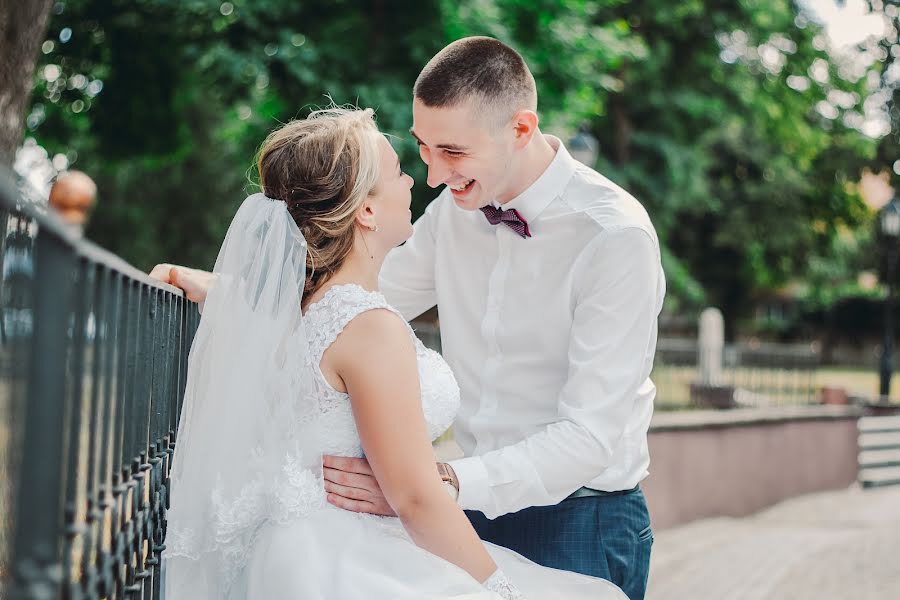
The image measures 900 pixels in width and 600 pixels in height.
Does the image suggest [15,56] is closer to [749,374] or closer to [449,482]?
[449,482]

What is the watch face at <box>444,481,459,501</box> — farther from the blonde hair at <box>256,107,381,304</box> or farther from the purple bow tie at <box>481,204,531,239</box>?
the purple bow tie at <box>481,204,531,239</box>

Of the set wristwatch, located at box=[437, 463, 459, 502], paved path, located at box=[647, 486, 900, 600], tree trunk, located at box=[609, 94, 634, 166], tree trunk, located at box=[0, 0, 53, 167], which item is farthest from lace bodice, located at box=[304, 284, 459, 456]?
tree trunk, located at box=[609, 94, 634, 166]

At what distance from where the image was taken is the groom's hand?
8.21 feet

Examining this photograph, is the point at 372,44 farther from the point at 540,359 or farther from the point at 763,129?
the point at 763,129

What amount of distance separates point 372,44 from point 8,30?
430 centimetres


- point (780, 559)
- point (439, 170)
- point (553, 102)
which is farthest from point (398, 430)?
point (553, 102)

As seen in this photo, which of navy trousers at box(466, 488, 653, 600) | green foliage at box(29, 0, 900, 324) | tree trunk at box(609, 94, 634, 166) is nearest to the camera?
navy trousers at box(466, 488, 653, 600)

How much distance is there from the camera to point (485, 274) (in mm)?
3221

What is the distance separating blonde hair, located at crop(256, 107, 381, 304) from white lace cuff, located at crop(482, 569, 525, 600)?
0.84 metres

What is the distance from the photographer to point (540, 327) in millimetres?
3010

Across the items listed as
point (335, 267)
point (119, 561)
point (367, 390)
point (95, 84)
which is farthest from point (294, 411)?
point (95, 84)

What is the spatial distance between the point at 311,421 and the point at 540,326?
81 cm

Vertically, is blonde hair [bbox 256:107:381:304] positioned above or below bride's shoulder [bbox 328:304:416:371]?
above

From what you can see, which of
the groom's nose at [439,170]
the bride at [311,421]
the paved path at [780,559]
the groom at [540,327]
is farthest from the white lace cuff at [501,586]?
the paved path at [780,559]
